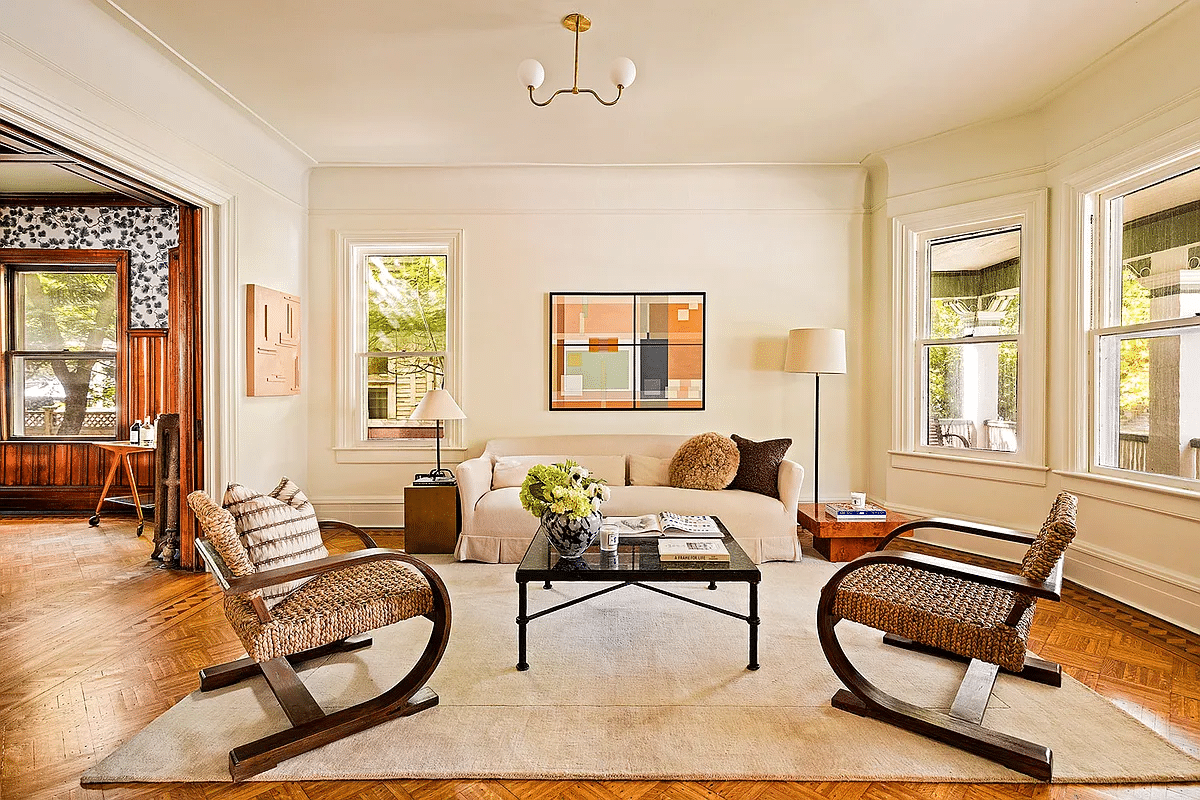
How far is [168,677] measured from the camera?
2.74 metres

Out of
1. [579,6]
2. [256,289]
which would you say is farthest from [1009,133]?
[256,289]

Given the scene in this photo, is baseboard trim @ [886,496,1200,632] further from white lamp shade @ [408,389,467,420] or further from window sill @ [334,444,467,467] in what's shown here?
window sill @ [334,444,467,467]

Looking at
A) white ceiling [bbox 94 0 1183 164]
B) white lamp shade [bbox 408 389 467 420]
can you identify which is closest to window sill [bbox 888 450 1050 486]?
white ceiling [bbox 94 0 1183 164]

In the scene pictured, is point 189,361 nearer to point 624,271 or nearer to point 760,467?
point 624,271

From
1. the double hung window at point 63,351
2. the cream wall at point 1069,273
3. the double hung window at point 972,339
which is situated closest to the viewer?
the cream wall at point 1069,273

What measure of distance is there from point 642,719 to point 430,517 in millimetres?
2694

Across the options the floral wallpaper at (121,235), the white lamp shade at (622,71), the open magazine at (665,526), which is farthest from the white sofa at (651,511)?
the floral wallpaper at (121,235)

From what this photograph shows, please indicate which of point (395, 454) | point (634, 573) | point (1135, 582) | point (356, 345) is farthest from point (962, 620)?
point (356, 345)

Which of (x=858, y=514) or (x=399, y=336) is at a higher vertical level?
(x=399, y=336)

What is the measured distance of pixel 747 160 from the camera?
5.29 meters

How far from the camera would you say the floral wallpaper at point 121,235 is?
20.0ft

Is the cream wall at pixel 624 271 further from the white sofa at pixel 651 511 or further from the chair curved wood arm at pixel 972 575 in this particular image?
the chair curved wood arm at pixel 972 575

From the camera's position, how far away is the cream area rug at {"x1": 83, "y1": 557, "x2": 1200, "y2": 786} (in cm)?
209

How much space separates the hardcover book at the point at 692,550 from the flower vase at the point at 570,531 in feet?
1.12
